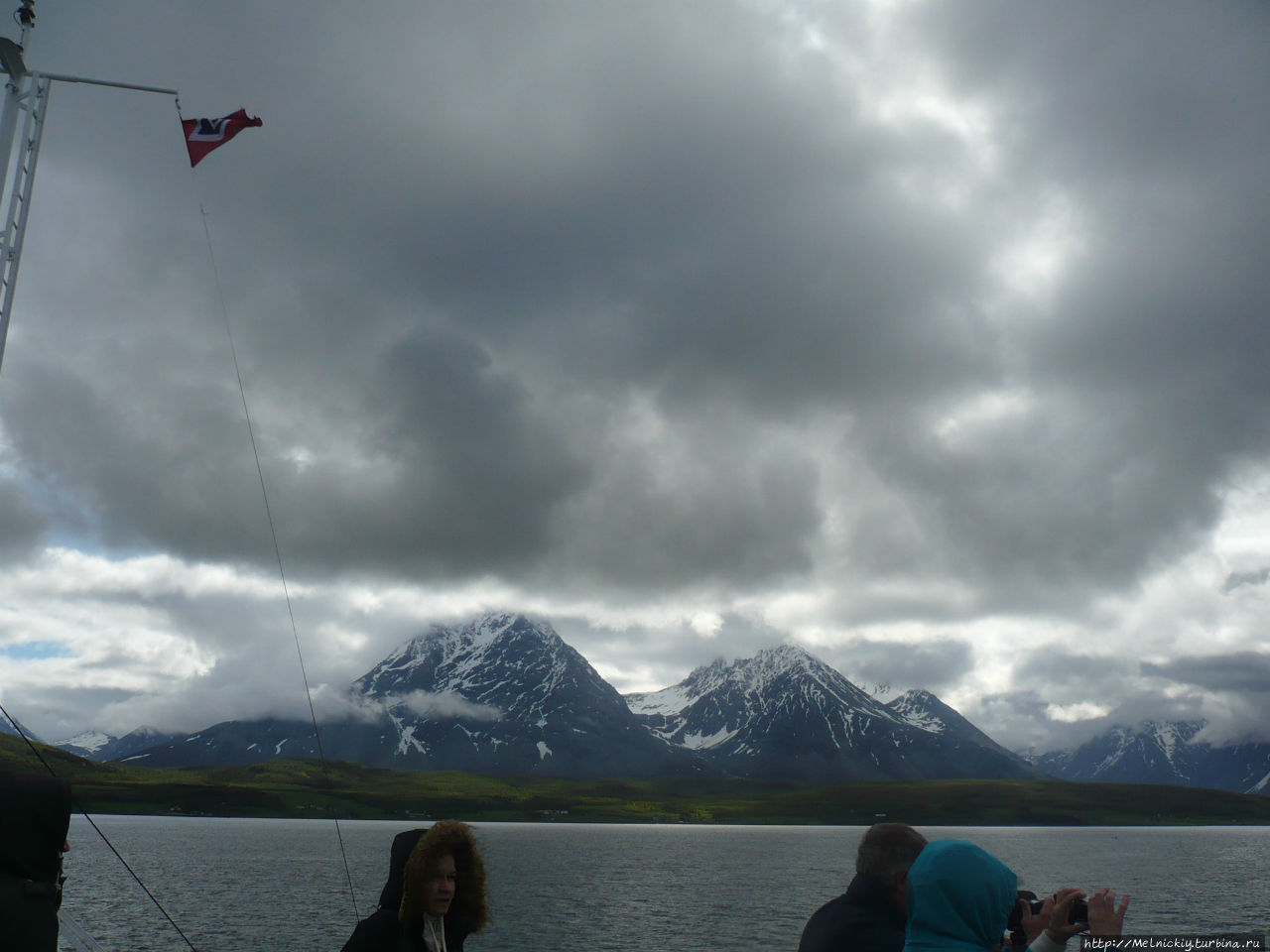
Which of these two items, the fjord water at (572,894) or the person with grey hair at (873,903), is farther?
the fjord water at (572,894)

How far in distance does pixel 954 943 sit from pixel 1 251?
59.8ft

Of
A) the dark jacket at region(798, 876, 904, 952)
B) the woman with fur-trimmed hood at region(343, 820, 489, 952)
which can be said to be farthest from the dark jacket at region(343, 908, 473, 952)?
the dark jacket at region(798, 876, 904, 952)

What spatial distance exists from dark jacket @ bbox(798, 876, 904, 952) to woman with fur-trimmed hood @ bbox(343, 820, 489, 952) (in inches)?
129

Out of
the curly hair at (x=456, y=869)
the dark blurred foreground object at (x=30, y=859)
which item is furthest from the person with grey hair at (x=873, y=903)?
the dark blurred foreground object at (x=30, y=859)

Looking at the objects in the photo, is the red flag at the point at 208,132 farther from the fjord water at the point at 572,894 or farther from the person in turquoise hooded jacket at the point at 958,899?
the fjord water at the point at 572,894

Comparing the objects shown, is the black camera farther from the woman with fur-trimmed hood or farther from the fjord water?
the fjord water

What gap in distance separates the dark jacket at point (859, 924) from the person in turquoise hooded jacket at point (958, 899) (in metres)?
1.31

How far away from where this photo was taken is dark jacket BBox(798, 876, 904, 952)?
7.45 metres

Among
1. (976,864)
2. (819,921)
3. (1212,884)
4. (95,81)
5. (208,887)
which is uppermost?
(95,81)

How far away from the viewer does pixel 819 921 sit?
7.75 metres

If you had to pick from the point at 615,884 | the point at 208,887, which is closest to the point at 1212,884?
the point at 615,884

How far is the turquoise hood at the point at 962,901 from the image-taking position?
5977 mm

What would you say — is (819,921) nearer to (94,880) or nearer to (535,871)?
(94,880)

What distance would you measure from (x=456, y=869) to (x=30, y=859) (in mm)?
3632
